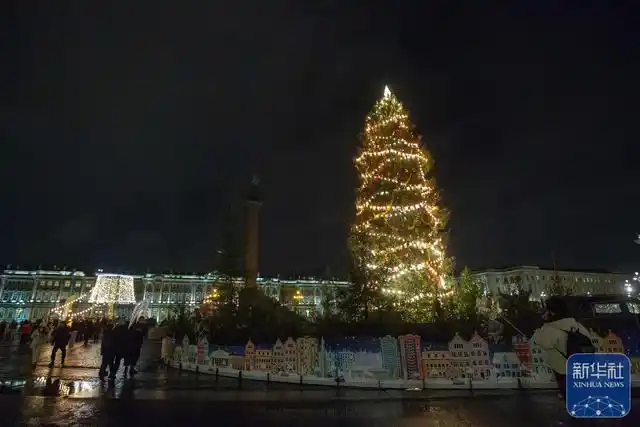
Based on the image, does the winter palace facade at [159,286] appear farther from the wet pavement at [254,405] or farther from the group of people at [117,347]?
the wet pavement at [254,405]

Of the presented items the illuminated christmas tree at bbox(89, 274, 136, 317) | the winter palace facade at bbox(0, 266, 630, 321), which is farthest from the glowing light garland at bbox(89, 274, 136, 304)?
the winter palace facade at bbox(0, 266, 630, 321)

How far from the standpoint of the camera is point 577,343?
4734mm

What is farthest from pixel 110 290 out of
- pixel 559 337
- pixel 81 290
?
pixel 81 290

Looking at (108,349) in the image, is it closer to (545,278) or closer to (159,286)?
(159,286)

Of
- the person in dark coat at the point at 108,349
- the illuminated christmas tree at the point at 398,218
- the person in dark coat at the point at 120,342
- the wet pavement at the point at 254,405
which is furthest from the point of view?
the illuminated christmas tree at the point at 398,218

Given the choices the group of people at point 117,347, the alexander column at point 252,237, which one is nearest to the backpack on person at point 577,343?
the group of people at point 117,347

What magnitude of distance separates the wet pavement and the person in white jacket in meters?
3.09

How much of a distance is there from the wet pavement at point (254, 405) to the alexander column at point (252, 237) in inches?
971

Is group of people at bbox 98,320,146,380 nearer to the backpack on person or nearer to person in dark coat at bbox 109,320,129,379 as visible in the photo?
person in dark coat at bbox 109,320,129,379

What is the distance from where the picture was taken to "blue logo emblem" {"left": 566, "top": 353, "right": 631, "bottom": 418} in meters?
4.73

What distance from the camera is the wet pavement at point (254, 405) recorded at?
7734 millimetres

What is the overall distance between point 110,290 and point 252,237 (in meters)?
19.2

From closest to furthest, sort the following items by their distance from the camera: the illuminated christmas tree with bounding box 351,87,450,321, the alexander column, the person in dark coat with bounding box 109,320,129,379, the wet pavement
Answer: the wet pavement < the person in dark coat with bounding box 109,320,129,379 < the illuminated christmas tree with bounding box 351,87,450,321 < the alexander column

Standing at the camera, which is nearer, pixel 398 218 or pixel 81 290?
pixel 398 218
